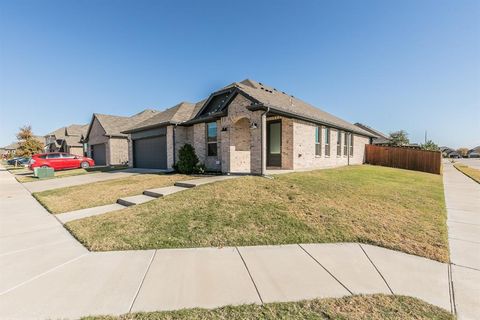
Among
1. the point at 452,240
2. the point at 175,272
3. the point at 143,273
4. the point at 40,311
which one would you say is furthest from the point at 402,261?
the point at 40,311

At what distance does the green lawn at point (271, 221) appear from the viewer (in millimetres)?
4324

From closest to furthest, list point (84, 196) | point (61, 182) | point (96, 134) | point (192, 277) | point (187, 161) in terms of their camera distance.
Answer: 1. point (192, 277)
2. point (84, 196)
3. point (61, 182)
4. point (187, 161)
5. point (96, 134)

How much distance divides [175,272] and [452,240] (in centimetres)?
566

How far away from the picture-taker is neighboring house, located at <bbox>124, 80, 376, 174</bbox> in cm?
Answer: 995

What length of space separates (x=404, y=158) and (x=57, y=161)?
31139 millimetres

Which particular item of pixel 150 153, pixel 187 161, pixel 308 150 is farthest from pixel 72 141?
pixel 308 150

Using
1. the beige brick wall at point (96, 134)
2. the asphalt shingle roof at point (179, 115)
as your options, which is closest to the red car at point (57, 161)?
the beige brick wall at point (96, 134)

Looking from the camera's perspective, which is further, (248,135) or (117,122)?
(117,122)

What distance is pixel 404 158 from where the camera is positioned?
19781 mm

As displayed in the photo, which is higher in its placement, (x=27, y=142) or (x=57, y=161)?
(x=27, y=142)

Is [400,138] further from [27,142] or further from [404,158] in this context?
[27,142]

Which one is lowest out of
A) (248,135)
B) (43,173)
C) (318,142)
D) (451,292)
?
(451,292)

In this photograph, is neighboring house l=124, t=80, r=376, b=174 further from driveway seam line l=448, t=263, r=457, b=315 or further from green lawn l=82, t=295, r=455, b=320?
green lawn l=82, t=295, r=455, b=320

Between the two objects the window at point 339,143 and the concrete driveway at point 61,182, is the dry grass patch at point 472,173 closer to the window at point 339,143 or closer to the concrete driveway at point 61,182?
the window at point 339,143
